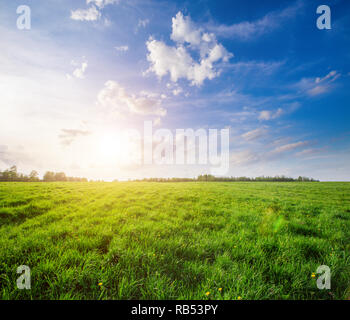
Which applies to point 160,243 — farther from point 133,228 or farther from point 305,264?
point 305,264

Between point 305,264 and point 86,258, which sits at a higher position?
point 86,258

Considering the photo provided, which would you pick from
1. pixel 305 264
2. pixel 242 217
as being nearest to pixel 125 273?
pixel 305 264

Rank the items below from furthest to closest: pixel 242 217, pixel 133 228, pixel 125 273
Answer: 1. pixel 242 217
2. pixel 133 228
3. pixel 125 273

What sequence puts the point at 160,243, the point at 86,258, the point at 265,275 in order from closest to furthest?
the point at 265,275, the point at 86,258, the point at 160,243

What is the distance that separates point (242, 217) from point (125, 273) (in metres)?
5.38

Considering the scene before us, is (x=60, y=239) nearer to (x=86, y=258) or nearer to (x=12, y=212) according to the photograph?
(x=86, y=258)

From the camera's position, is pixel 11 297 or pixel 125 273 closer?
pixel 11 297

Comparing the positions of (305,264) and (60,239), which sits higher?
(60,239)

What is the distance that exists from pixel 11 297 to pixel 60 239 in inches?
62.2

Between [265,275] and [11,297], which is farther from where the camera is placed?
[265,275]

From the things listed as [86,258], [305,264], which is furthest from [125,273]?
[305,264]

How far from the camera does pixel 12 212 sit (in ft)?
19.2

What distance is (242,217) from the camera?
21.2ft
